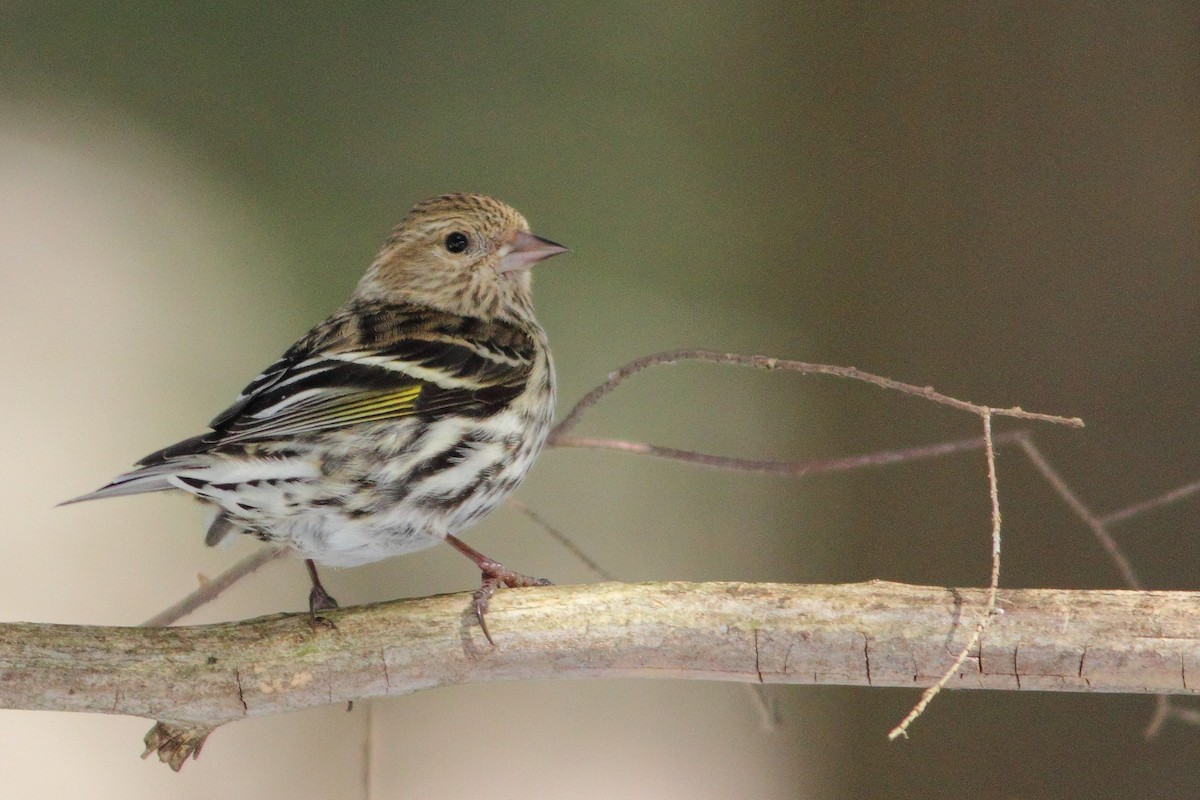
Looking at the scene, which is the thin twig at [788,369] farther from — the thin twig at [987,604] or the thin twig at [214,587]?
the thin twig at [214,587]

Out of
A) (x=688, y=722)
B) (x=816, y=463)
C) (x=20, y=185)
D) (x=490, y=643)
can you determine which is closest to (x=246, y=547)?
(x=20, y=185)

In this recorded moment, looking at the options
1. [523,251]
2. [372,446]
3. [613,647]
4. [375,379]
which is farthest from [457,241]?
[613,647]

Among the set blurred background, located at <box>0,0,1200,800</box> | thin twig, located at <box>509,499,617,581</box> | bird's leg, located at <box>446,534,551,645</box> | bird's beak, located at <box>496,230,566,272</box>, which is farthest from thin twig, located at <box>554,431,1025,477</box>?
blurred background, located at <box>0,0,1200,800</box>

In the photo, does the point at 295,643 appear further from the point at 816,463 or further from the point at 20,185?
the point at 20,185

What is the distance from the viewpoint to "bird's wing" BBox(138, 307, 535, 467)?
160 centimetres

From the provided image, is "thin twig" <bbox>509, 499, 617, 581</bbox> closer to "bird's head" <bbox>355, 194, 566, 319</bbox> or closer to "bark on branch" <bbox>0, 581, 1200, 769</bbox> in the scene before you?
"bark on branch" <bbox>0, 581, 1200, 769</bbox>

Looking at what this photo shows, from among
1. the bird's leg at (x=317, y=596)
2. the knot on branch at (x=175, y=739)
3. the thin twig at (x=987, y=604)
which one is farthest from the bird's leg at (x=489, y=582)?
the thin twig at (x=987, y=604)

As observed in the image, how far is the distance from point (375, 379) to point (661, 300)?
5.49 ft

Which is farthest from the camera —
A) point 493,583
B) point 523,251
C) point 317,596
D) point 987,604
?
point 523,251

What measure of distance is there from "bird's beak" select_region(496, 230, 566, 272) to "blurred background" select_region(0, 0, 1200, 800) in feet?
3.33

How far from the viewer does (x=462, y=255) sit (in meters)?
2.09

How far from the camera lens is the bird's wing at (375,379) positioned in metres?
1.60

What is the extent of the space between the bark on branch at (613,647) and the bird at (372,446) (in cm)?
8

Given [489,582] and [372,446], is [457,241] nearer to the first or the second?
[372,446]
